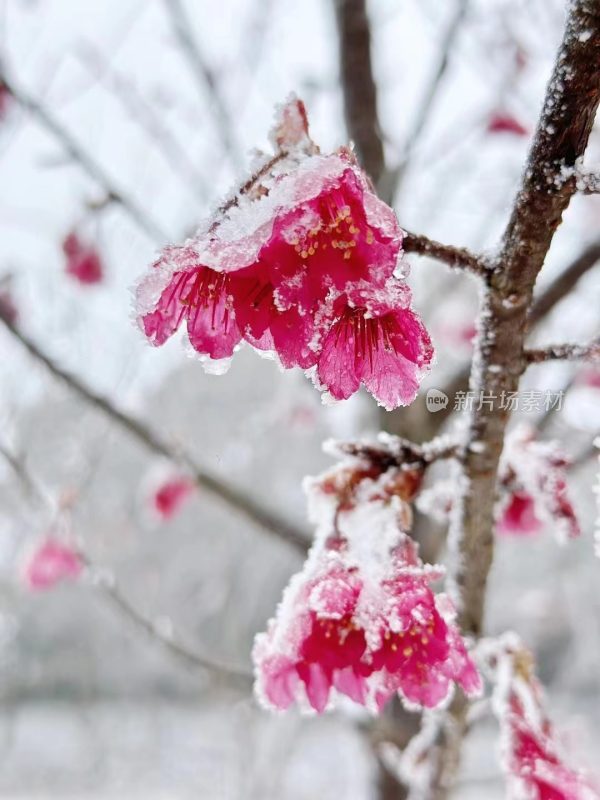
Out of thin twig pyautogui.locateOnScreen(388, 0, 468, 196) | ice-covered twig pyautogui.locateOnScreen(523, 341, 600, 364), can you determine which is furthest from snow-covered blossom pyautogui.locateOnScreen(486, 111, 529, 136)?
ice-covered twig pyautogui.locateOnScreen(523, 341, 600, 364)

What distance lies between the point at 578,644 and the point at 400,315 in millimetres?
9828

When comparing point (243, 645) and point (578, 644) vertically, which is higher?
point (578, 644)

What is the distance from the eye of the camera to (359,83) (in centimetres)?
172

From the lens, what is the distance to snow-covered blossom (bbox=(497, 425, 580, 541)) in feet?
2.78

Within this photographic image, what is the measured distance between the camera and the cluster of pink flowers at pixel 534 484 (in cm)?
85

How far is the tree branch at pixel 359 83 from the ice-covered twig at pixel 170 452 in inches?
36.7

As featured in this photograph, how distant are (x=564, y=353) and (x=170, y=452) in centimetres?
102

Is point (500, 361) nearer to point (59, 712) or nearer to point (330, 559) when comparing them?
point (330, 559)

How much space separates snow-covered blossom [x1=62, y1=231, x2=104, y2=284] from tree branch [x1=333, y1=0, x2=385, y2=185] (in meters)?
1.33

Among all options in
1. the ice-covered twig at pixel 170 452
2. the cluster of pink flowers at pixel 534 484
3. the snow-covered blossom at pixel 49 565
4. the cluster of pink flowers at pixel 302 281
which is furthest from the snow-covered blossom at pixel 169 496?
the cluster of pink flowers at pixel 302 281

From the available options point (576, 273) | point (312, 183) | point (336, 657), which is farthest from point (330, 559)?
point (576, 273)

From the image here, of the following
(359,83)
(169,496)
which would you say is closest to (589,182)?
(359,83)

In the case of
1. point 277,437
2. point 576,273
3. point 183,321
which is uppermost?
point 277,437

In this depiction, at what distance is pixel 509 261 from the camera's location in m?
0.59
